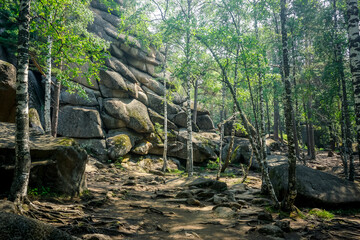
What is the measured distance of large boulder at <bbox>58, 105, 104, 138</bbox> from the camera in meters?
21.1

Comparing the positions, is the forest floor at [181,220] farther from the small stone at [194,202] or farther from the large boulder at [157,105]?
the large boulder at [157,105]

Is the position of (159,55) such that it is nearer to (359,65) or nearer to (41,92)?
(41,92)

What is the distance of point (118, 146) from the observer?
21.7 metres

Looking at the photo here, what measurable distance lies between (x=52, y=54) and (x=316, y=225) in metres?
12.4

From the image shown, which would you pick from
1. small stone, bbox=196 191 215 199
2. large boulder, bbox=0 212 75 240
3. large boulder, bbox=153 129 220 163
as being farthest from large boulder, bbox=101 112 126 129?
large boulder, bbox=0 212 75 240

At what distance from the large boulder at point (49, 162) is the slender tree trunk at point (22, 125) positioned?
1143mm

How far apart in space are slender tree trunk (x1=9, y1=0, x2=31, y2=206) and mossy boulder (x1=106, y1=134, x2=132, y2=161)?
15131 mm

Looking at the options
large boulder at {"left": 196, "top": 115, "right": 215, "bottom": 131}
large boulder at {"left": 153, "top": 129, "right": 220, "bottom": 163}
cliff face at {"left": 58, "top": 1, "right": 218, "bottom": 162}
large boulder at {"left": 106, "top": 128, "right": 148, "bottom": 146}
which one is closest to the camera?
cliff face at {"left": 58, "top": 1, "right": 218, "bottom": 162}

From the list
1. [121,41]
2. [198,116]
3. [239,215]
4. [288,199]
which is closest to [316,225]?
[288,199]

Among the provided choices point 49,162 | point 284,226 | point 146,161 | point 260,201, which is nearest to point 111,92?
point 146,161

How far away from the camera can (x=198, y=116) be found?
33750 mm

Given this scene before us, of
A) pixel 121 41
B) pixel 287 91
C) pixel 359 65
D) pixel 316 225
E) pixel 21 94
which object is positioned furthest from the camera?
pixel 121 41

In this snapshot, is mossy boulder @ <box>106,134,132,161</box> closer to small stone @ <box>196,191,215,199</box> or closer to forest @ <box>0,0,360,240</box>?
forest @ <box>0,0,360,240</box>

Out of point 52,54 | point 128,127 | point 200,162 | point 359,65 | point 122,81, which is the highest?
point 122,81
